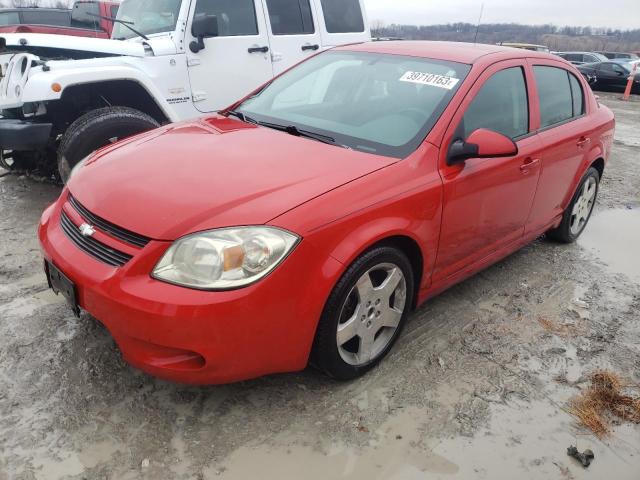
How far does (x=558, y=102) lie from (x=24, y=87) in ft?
13.6

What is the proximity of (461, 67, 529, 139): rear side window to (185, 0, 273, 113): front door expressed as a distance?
116 inches

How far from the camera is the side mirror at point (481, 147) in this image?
2.69 m

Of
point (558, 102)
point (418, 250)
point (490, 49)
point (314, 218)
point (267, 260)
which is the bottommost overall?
point (418, 250)

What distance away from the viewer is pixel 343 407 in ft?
8.02

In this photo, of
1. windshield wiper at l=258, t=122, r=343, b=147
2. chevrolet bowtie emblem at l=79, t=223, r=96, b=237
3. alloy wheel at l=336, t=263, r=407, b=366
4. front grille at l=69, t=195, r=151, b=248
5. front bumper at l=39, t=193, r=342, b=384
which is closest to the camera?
front bumper at l=39, t=193, r=342, b=384

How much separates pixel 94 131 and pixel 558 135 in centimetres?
366

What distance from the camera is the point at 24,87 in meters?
4.20

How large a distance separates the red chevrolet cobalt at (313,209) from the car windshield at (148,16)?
6.87ft

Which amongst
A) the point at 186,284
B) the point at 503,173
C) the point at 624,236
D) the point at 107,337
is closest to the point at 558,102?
the point at 503,173

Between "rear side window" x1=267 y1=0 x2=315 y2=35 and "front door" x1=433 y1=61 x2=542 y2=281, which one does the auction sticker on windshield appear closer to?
"front door" x1=433 y1=61 x2=542 y2=281

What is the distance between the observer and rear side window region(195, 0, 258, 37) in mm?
5098

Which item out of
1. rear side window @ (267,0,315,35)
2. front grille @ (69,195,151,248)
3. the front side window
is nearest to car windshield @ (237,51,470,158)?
front grille @ (69,195,151,248)

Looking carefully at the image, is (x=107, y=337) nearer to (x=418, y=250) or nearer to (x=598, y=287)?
(x=418, y=250)

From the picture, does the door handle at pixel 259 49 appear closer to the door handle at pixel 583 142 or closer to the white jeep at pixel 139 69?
the white jeep at pixel 139 69
